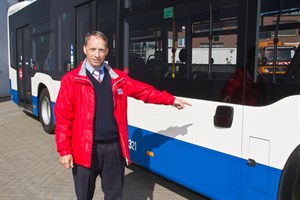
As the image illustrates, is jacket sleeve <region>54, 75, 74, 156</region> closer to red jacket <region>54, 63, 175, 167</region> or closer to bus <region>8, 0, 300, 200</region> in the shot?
red jacket <region>54, 63, 175, 167</region>

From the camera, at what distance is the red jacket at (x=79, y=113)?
2.51 m

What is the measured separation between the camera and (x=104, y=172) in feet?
9.00

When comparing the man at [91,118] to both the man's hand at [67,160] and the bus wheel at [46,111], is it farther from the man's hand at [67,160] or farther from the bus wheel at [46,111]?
the bus wheel at [46,111]

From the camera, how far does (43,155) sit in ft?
19.0

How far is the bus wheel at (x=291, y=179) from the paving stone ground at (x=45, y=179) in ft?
5.56

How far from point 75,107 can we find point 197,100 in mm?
1170

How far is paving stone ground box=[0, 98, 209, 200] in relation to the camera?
4.14 metres

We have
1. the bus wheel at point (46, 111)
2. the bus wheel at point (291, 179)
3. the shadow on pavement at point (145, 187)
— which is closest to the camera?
the bus wheel at point (291, 179)

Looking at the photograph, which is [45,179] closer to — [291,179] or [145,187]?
[145,187]

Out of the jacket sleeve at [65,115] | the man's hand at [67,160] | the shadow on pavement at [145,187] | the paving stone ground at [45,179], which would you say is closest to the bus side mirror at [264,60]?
the jacket sleeve at [65,115]

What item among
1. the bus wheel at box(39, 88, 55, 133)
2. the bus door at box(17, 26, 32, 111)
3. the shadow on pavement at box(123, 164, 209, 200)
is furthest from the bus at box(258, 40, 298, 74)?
the bus door at box(17, 26, 32, 111)

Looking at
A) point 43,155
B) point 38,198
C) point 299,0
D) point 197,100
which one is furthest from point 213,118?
point 43,155

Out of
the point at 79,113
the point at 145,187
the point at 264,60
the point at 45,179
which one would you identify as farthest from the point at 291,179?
the point at 45,179

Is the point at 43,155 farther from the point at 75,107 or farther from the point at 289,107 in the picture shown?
the point at 289,107
